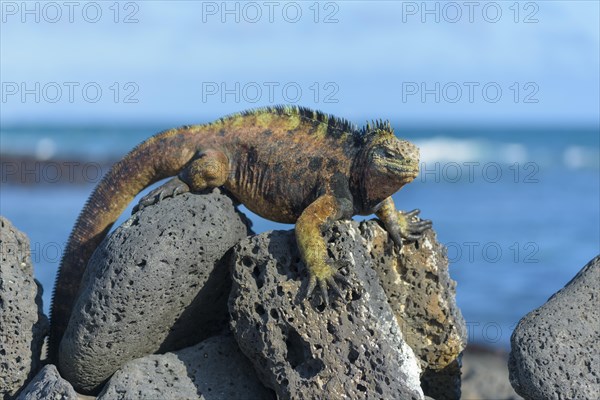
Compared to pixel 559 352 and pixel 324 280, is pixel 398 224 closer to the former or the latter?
pixel 324 280

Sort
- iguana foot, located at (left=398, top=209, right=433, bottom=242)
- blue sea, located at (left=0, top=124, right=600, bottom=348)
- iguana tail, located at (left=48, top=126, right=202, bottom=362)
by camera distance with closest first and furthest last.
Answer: iguana foot, located at (left=398, top=209, right=433, bottom=242), iguana tail, located at (left=48, top=126, right=202, bottom=362), blue sea, located at (left=0, top=124, right=600, bottom=348)

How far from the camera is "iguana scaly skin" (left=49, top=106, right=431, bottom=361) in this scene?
5453mm

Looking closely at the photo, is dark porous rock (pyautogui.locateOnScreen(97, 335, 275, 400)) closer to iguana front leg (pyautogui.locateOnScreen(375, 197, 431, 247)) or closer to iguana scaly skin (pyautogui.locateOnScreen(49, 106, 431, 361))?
iguana scaly skin (pyautogui.locateOnScreen(49, 106, 431, 361))

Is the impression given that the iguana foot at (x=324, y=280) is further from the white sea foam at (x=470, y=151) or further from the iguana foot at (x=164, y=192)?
the white sea foam at (x=470, y=151)

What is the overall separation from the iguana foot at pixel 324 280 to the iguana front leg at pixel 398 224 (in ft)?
2.49

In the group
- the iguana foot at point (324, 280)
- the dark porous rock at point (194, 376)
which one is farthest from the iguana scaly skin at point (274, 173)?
the dark porous rock at point (194, 376)

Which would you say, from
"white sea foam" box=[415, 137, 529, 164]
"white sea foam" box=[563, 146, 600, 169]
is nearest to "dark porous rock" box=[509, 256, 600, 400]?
"white sea foam" box=[563, 146, 600, 169]

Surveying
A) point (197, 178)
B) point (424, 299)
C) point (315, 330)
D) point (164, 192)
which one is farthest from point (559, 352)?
point (164, 192)

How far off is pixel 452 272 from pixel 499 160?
25.6m

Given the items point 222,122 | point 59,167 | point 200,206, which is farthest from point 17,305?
point 59,167

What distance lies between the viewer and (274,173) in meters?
5.78

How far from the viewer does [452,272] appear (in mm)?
14578

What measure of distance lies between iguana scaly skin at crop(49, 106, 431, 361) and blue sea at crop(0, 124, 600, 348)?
500cm

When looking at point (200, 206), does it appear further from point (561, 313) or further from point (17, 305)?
point (561, 313)
